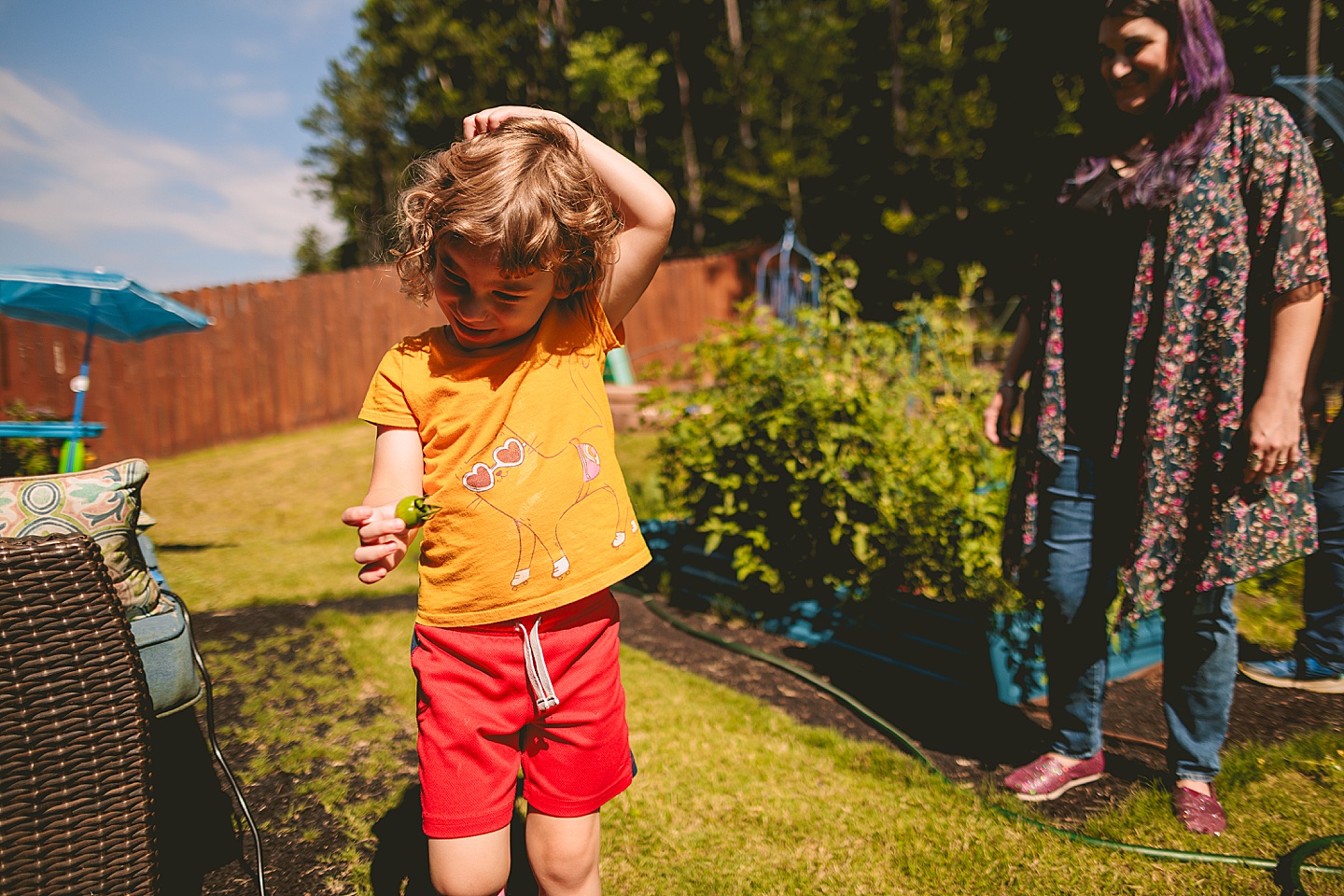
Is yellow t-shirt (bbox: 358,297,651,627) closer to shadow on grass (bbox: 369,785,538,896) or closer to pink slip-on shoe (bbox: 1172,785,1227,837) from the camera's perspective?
shadow on grass (bbox: 369,785,538,896)

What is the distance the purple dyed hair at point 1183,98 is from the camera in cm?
167

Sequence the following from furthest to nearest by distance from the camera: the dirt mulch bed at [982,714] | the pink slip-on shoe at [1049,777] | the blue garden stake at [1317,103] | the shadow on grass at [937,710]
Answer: the blue garden stake at [1317,103], the shadow on grass at [937,710], the dirt mulch bed at [982,714], the pink slip-on shoe at [1049,777]

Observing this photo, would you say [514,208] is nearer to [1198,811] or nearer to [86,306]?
[1198,811]

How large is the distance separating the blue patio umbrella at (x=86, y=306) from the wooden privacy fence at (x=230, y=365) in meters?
3.55

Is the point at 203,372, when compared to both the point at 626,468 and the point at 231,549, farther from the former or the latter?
the point at 626,468

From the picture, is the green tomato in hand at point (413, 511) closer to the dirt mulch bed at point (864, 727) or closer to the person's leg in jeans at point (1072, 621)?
the dirt mulch bed at point (864, 727)

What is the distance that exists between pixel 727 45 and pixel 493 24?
7400mm

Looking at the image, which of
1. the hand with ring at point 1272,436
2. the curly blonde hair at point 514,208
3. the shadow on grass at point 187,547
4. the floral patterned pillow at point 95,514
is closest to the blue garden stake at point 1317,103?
the hand with ring at point 1272,436

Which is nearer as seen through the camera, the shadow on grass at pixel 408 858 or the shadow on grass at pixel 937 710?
the shadow on grass at pixel 408 858

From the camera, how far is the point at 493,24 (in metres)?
24.5

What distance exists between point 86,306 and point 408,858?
4815mm

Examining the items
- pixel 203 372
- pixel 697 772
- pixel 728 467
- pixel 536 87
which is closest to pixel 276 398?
pixel 203 372

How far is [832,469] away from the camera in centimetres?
305

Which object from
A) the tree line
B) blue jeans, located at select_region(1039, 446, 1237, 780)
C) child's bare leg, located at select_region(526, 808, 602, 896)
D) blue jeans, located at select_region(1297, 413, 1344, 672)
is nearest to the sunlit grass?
child's bare leg, located at select_region(526, 808, 602, 896)
